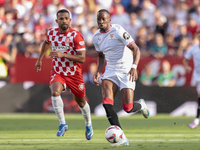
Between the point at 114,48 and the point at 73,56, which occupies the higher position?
the point at 114,48

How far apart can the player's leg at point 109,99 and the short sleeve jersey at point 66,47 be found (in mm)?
788

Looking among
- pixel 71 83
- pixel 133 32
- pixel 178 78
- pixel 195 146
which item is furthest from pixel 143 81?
pixel 195 146

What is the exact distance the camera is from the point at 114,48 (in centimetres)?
667

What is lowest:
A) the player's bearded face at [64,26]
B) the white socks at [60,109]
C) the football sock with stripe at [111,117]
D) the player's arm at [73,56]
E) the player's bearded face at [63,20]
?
the white socks at [60,109]

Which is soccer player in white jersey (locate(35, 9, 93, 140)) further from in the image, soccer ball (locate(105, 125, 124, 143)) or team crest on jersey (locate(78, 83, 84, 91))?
soccer ball (locate(105, 125, 124, 143))

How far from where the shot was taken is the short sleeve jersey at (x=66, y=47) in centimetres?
700

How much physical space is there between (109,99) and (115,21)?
988 centimetres

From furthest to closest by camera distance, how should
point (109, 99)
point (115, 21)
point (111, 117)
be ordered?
point (115, 21)
point (109, 99)
point (111, 117)

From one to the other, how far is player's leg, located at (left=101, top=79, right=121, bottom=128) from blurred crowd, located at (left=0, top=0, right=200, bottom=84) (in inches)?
296

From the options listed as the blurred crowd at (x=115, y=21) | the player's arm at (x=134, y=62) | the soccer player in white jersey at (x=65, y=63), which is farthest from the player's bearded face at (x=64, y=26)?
the blurred crowd at (x=115, y=21)

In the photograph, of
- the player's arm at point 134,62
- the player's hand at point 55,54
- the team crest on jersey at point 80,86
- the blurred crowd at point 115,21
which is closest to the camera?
the player's arm at point 134,62

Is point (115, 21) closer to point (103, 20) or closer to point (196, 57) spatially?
point (196, 57)

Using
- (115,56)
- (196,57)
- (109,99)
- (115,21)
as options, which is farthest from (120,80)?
(115,21)

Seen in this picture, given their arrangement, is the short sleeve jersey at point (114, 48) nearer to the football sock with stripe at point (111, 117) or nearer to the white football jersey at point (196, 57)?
the football sock with stripe at point (111, 117)
